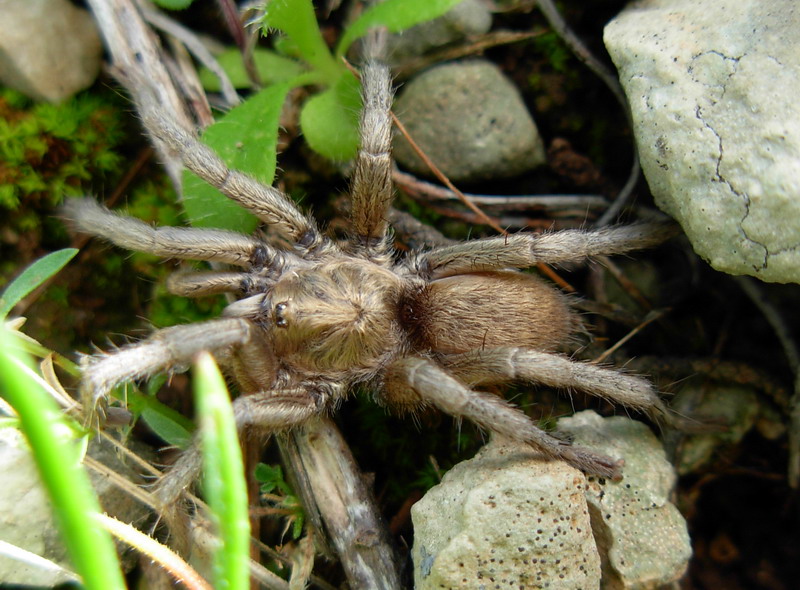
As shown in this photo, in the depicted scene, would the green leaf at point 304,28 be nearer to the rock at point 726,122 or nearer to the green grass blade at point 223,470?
the rock at point 726,122

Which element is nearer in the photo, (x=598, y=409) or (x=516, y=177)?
(x=598, y=409)

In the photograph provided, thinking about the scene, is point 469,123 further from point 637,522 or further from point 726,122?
point 637,522

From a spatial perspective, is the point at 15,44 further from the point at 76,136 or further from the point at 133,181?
the point at 133,181

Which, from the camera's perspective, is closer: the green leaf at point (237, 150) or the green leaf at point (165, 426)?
the green leaf at point (165, 426)

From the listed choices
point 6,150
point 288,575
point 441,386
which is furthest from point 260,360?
point 6,150

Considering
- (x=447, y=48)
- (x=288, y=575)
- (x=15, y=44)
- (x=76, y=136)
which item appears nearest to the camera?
(x=288, y=575)

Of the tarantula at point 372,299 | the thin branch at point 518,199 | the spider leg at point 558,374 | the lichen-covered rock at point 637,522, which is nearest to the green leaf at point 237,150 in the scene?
the tarantula at point 372,299
